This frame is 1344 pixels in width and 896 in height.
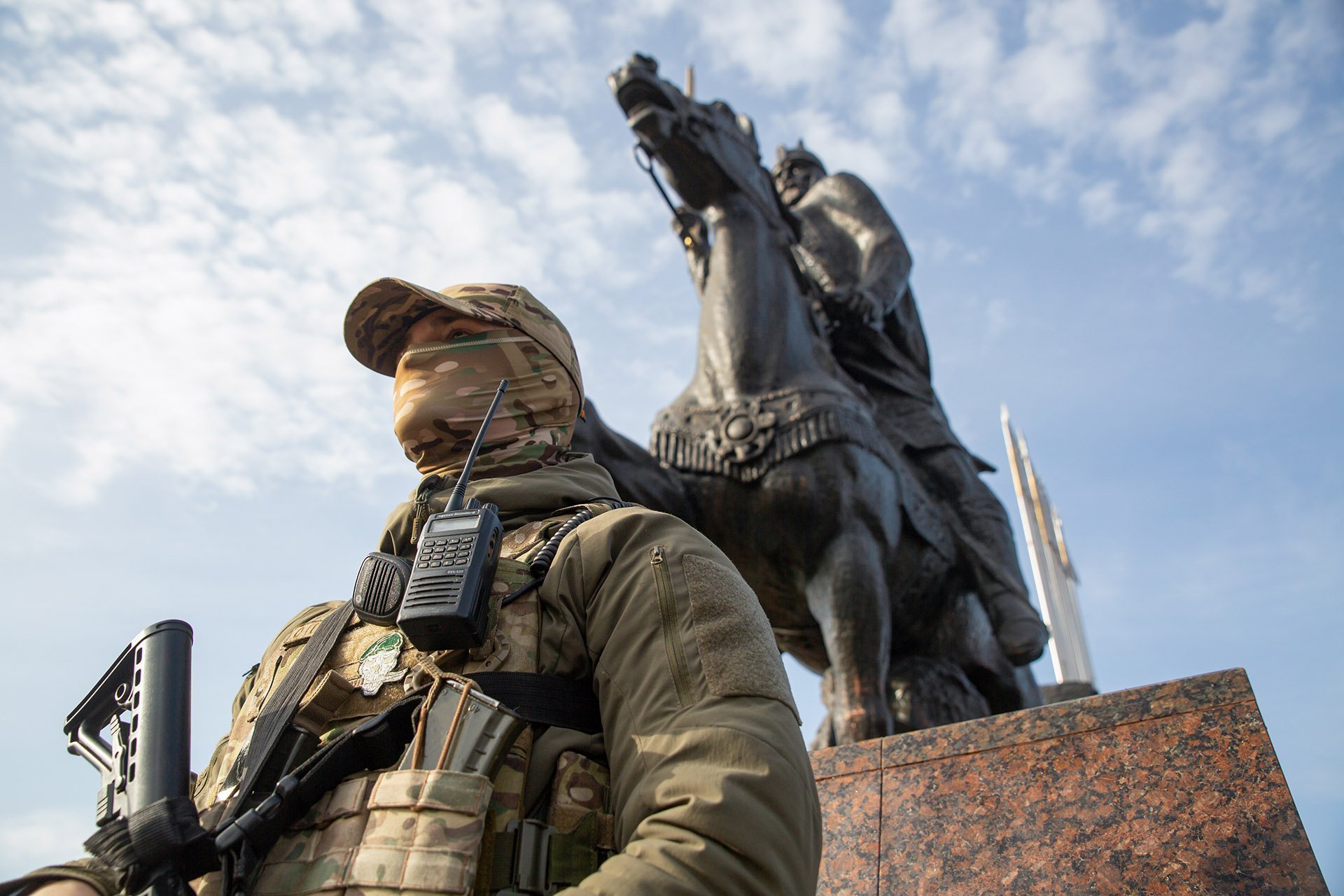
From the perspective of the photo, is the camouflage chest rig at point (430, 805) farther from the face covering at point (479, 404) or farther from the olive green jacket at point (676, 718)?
the face covering at point (479, 404)

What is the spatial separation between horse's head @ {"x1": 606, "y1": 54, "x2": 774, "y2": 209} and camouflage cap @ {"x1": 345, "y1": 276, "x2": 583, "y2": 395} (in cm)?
351

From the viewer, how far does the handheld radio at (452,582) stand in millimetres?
1449

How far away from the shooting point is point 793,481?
4.69 metres

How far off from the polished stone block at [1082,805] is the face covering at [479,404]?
1377mm

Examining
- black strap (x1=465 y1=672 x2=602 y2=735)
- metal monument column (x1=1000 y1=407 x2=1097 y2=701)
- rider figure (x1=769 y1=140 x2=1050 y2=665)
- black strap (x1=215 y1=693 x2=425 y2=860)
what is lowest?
black strap (x1=215 y1=693 x2=425 y2=860)

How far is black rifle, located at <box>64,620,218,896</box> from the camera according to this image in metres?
1.32

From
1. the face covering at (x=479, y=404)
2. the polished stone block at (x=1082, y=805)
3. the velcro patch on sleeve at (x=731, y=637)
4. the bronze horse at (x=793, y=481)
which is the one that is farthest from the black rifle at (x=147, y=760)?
the bronze horse at (x=793, y=481)

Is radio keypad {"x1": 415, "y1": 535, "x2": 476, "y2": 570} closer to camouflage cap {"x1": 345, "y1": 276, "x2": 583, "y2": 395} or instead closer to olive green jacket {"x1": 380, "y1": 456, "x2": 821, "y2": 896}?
olive green jacket {"x1": 380, "y1": 456, "x2": 821, "y2": 896}

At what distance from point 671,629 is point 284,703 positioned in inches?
23.3

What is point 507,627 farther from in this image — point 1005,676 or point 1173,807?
point 1005,676

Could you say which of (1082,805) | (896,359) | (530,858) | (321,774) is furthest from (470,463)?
(896,359)

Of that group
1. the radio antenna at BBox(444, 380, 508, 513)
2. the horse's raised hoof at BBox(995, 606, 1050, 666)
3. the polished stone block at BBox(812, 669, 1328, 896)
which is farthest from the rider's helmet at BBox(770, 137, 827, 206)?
the radio antenna at BBox(444, 380, 508, 513)

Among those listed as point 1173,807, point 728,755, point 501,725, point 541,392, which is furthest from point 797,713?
point 1173,807

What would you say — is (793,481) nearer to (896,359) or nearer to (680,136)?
(680,136)
